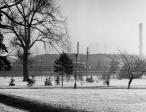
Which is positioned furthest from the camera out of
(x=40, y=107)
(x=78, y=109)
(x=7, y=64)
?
(x=7, y=64)

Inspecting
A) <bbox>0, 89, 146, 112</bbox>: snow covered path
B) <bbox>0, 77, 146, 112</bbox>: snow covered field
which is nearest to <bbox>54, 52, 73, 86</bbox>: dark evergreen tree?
<bbox>0, 77, 146, 112</bbox>: snow covered field

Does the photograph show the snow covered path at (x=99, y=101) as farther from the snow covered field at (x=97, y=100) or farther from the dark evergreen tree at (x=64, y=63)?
the dark evergreen tree at (x=64, y=63)

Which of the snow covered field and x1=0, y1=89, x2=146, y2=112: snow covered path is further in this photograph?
the snow covered field

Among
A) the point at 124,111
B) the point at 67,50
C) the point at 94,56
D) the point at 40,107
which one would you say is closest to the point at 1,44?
the point at 67,50

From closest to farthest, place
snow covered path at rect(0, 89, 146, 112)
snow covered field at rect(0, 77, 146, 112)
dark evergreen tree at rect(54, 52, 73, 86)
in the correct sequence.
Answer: snow covered path at rect(0, 89, 146, 112) → snow covered field at rect(0, 77, 146, 112) → dark evergreen tree at rect(54, 52, 73, 86)

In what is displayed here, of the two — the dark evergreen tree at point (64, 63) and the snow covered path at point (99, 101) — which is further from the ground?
the dark evergreen tree at point (64, 63)

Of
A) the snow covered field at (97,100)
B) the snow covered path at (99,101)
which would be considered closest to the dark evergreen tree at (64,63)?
the snow covered field at (97,100)

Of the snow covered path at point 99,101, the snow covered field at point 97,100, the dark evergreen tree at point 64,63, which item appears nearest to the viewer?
the snow covered path at point 99,101

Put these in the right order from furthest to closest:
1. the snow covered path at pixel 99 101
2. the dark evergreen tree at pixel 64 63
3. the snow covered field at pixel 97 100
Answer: the dark evergreen tree at pixel 64 63 → the snow covered field at pixel 97 100 → the snow covered path at pixel 99 101

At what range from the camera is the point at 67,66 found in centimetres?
6788

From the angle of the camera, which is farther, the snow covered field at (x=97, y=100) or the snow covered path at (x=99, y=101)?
the snow covered field at (x=97, y=100)

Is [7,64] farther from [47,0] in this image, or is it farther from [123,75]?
[123,75]

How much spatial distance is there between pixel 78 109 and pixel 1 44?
18713 mm

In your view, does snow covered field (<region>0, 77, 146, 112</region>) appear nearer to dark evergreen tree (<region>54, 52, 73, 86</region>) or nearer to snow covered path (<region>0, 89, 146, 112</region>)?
snow covered path (<region>0, 89, 146, 112</region>)
